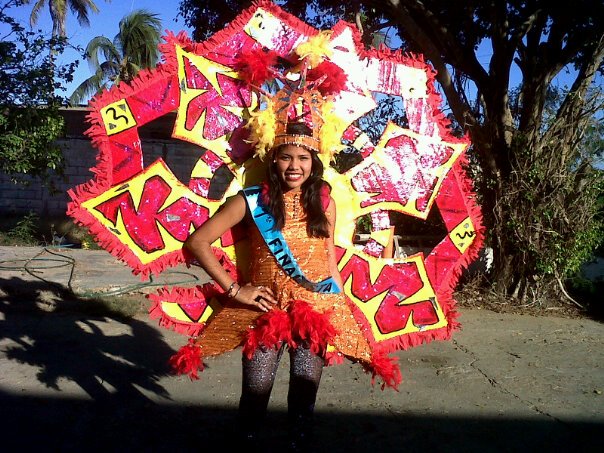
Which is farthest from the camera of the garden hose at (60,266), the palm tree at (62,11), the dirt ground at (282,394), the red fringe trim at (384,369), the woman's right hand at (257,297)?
the palm tree at (62,11)

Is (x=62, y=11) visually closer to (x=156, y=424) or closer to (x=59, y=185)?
(x=59, y=185)

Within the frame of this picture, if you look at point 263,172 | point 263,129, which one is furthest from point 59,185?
point 263,129

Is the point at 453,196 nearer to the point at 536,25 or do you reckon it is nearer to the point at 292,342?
the point at 292,342

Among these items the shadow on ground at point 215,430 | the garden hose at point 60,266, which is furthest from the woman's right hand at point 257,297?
the garden hose at point 60,266

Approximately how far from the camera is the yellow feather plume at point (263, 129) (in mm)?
2441

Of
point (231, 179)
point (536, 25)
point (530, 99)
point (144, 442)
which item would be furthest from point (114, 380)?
point (536, 25)

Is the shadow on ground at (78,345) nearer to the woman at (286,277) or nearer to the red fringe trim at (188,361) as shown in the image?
the red fringe trim at (188,361)

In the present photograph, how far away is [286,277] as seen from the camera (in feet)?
7.93

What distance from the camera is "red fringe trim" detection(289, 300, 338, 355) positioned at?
89.7 inches

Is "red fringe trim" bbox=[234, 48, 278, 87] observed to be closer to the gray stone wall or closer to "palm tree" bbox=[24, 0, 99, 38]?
the gray stone wall

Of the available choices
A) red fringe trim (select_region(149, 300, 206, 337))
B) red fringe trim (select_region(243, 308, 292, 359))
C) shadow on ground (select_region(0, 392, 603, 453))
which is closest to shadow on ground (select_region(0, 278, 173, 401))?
shadow on ground (select_region(0, 392, 603, 453))

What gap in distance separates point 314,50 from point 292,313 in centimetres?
121

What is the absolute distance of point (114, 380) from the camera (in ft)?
13.6

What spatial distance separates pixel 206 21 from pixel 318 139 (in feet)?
25.5
